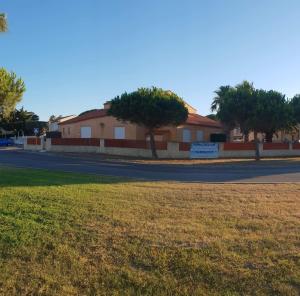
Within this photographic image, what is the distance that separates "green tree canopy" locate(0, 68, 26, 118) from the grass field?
16.1 ft

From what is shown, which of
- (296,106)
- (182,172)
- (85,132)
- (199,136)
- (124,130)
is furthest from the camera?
(296,106)

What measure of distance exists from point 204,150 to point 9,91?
24225 millimetres

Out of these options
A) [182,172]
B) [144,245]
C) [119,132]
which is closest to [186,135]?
[119,132]

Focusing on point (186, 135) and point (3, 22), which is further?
point (186, 135)

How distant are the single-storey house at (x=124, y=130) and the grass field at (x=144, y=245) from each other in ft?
101

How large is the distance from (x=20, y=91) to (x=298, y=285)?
482 inches

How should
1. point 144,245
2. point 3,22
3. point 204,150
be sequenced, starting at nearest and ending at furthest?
point 144,245, point 3,22, point 204,150

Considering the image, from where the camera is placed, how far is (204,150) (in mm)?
36406

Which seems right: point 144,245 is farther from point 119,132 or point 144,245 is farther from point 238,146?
point 119,132

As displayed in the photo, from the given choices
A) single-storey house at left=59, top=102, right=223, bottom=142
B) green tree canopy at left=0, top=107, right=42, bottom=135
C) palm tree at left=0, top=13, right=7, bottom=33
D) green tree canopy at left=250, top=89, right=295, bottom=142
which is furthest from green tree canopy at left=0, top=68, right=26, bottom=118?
green tree canopy at left=0, top=107, right=42, bottom=135

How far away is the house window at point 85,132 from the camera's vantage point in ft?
145

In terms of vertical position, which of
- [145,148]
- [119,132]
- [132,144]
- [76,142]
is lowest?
[145,148]

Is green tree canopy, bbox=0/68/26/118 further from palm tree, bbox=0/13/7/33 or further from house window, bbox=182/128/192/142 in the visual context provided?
house window, bbox=182/128/192/142

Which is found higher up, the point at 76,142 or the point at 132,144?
the point at 76,142
